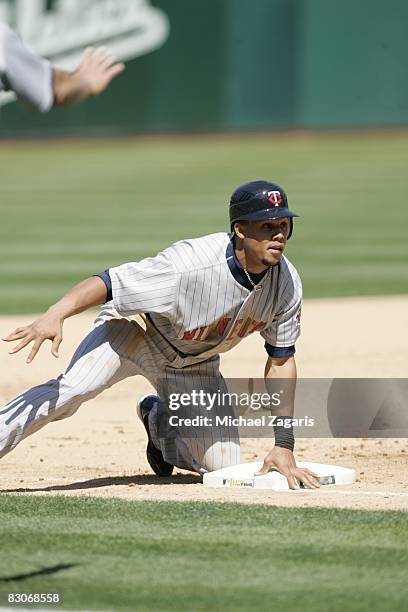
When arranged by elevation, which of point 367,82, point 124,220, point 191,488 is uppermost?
point 367,82

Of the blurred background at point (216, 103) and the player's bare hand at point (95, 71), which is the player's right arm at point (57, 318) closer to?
the player's bare hand at point (95, 71)

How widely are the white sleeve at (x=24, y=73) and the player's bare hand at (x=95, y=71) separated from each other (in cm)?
13

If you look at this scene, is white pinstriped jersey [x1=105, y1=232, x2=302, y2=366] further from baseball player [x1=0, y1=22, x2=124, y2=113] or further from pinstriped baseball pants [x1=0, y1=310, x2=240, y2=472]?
baseball player [x1=0, y1=22, x2=124, y2=113]

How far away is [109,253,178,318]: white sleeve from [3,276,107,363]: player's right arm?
71 millimetres

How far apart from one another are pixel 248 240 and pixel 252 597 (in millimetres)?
2018

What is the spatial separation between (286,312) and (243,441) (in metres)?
1.60

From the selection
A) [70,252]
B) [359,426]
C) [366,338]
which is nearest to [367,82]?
[70,252]

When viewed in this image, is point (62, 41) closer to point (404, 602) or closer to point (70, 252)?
point (70, 252)

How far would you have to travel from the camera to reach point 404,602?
12.0 feet

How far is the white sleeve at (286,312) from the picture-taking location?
5590mm

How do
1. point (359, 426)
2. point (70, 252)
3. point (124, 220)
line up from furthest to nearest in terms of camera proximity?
1. point (124, 220)
2. point (70, 252)
3. point (359, 426)

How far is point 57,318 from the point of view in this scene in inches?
199

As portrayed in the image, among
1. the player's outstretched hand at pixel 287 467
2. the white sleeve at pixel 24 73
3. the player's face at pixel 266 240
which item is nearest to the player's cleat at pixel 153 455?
the player's outstretched hand at pixel 287 467

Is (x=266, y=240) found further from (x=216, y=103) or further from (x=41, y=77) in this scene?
(x=216, y=103)
